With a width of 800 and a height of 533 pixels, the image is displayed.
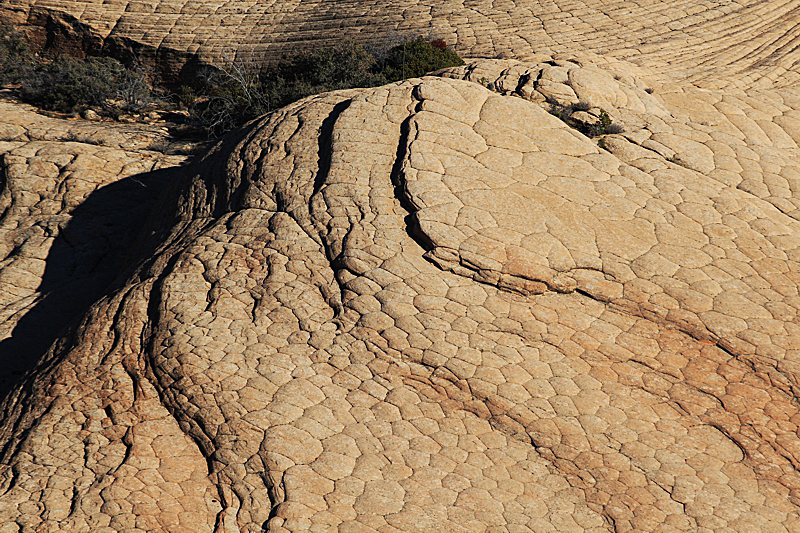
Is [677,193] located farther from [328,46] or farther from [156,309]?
[328,46]

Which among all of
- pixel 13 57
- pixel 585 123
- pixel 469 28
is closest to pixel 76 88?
pixel 13 57

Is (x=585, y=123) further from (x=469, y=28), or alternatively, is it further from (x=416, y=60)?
(x=469, y=28)

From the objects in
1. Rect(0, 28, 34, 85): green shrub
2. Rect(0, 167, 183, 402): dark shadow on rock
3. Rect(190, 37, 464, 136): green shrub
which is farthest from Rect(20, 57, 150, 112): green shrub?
Rect(0, 167, 183, 402): dark shadow on rock

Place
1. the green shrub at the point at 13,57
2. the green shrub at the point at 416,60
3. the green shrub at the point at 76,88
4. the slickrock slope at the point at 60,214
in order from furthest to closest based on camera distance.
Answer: the green shrub at the point at 13,57, the green shrub at the point at 76,88, the green shrub at the point at 416,60, the slickrock slope at the point at 60,214

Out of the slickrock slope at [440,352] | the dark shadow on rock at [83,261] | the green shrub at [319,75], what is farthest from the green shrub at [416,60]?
the dark shadow on rock at [83,261]

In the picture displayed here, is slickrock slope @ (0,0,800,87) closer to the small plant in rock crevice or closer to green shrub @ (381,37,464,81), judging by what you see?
green shrub @ (381,37,464,81)

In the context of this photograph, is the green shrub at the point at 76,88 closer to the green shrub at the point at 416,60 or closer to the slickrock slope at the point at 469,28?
the slickrock slope at the point at 469,28

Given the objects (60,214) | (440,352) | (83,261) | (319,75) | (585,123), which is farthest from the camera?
(319,75)

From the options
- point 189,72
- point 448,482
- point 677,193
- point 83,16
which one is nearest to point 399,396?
point 448,482
